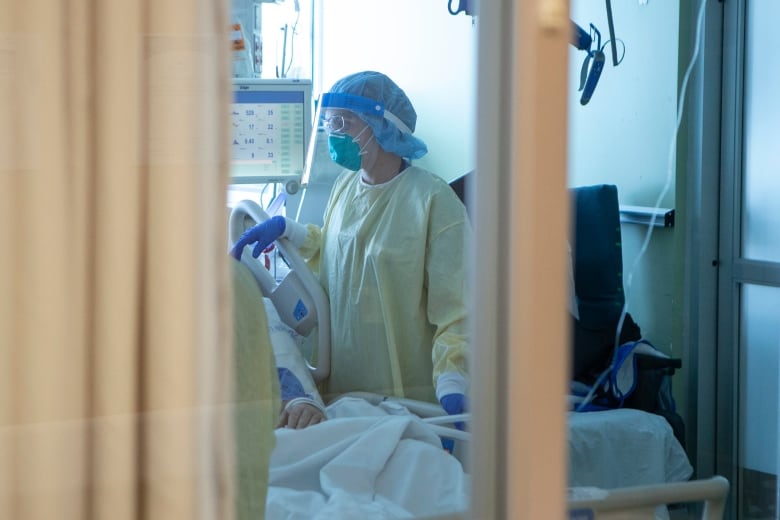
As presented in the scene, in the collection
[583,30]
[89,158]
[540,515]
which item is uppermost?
[583,30]

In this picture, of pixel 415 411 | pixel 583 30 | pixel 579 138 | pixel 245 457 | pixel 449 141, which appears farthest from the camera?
pixel 579 138

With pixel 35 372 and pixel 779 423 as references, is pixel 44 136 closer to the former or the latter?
pixel 35 372

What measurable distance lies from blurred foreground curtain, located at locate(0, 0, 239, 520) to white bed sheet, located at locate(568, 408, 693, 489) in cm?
196

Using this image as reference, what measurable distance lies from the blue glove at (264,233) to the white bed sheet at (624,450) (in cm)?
105

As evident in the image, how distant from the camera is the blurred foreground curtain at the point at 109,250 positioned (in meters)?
0.86

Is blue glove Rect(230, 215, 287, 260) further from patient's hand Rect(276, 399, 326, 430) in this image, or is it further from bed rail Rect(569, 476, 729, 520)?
bed rail Rect(569, 476, 729, 520)

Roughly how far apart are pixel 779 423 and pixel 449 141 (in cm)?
149

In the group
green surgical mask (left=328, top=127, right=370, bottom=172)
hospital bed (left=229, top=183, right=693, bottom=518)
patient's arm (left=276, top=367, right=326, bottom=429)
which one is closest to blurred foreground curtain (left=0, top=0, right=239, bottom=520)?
hospital bed (left=229, top=183, right=693, bottom=518)

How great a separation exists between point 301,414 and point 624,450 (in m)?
1.46

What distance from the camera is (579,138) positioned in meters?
3.24

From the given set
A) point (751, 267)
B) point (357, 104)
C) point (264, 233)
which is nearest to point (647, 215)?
point (751, 267)

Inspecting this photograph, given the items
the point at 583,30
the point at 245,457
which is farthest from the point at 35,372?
the point at 583,30

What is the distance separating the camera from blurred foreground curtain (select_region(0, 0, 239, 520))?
859 millimetres

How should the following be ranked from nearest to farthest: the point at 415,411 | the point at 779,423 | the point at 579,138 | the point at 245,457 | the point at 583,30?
the point at 245,457 → the point at 415,411 → the point at 779,423 → the point at 583,30 → the point at 579,138
